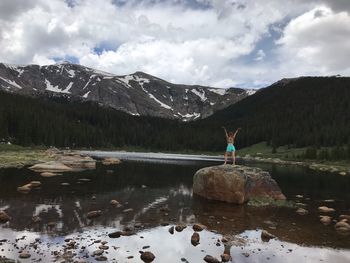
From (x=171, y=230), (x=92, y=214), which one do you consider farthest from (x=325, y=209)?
(x=92, y=214)

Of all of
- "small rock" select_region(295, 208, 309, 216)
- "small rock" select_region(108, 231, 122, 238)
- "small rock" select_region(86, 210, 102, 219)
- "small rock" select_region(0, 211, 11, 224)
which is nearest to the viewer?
"small rock" select_region(108, 231, 122, 238)

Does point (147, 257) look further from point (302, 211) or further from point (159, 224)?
point (302, 211)

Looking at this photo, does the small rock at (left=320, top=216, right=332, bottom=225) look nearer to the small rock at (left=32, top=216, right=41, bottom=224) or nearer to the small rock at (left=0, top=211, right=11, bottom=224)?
the small rock at (left=32, top=216, right=41, bottom=224)

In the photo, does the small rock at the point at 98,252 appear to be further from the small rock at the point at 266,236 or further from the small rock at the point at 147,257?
the small rock at the point at 266,236

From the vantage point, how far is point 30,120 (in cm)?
16575

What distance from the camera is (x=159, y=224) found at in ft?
103

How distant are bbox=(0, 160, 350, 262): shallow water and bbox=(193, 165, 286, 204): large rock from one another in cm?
177

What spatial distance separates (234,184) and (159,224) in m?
14.4

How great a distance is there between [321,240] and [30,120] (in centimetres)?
15621

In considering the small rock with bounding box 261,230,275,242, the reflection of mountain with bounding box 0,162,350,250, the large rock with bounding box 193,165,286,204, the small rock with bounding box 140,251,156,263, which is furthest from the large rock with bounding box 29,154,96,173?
the small rock with bounding box 140,251,156,263

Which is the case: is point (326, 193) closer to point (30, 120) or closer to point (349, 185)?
point (349, 185)

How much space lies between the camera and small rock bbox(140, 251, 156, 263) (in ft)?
73.1

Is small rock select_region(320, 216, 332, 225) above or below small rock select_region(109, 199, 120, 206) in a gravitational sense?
below

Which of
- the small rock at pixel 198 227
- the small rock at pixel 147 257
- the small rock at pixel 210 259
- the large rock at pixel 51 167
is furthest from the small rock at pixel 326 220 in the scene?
the large rock at pixel 51 167
